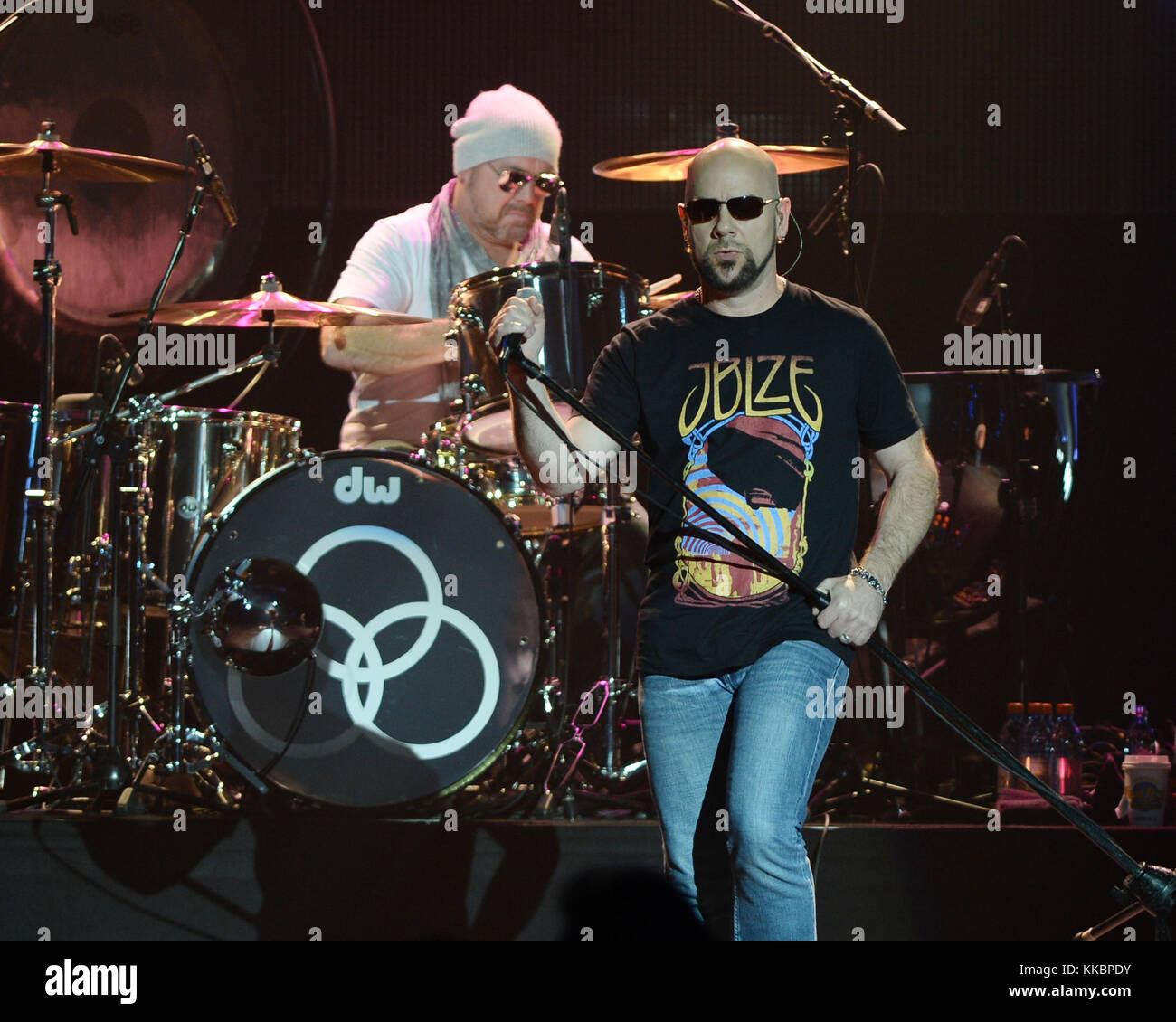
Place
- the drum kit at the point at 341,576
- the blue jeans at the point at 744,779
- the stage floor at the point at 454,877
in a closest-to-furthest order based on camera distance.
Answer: the blue jeans at the point at 744,779 → the stage floor at the point at 454,877 → the drum kit at the point at 341,576

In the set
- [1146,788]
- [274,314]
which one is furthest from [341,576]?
[1146,788]

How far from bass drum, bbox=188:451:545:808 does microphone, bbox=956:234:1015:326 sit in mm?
1875

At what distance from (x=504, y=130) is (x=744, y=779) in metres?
3.75

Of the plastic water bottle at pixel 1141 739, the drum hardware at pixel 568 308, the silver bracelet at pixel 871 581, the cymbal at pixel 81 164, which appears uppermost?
the cymbal at pixel 81 164

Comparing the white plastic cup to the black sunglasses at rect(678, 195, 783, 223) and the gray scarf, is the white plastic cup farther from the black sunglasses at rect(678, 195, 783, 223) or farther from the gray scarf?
the gray scarf

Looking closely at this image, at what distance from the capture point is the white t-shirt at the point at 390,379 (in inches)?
227

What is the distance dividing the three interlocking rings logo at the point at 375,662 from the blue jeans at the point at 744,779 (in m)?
1.88

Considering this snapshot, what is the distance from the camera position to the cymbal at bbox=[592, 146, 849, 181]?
505cm

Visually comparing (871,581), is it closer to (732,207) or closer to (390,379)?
(732,207)

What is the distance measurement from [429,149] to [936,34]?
7.44ft

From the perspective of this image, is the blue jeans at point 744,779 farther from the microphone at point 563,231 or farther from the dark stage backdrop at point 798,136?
the dark stage backdrop at point 798,136

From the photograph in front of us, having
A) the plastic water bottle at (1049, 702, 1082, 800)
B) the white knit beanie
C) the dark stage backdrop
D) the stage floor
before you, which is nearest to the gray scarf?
the white knit beanie

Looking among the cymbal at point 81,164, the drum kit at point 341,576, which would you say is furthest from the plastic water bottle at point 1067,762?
the cymbal at point 81,164

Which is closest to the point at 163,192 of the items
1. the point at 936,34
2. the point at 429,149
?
the point at 429,149
